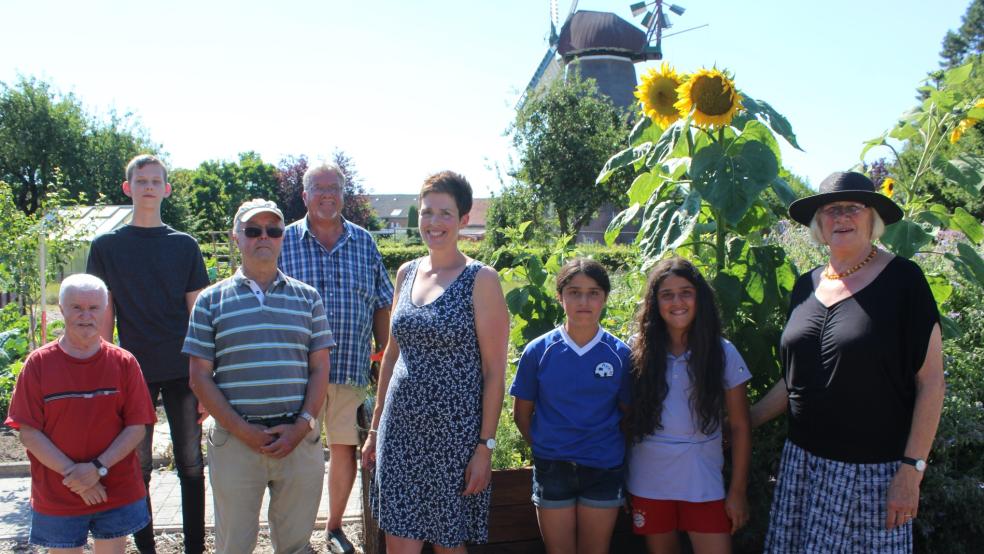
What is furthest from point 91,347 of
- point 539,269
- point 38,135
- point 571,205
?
point 38,135

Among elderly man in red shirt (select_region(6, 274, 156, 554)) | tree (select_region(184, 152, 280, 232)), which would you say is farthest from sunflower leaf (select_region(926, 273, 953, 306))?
tree (select_region(184, 152, 280, 232))

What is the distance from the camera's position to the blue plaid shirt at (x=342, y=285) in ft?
12.2

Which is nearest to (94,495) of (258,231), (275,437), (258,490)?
(258,490)

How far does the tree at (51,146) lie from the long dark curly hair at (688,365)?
30.1 m

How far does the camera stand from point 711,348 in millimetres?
2816

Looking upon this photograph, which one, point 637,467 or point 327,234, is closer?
point 637,467

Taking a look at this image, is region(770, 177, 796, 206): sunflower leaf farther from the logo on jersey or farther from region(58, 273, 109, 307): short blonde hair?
region(58, 273, 109, 307): short blonde hair

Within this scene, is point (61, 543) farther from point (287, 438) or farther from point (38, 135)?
point (38, 135)

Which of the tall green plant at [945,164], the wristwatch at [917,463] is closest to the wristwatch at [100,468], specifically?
the wristwatch at [917,463]

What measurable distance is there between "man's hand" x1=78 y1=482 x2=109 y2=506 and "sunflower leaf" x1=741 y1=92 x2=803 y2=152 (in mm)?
3047

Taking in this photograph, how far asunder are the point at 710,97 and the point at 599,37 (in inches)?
1239

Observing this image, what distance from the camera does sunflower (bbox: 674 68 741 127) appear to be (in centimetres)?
300

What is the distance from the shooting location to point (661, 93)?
335cm

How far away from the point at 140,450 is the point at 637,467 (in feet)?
7.82
